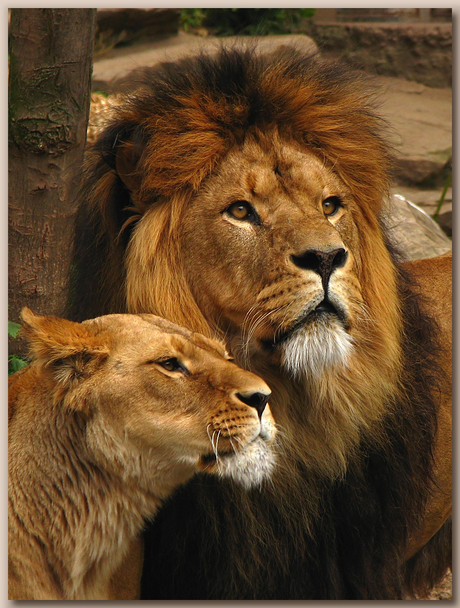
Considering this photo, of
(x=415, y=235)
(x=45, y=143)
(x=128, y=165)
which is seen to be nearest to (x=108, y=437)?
(x=128, y=165)

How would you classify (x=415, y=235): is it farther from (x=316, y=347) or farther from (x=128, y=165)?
(x=316, y=347)

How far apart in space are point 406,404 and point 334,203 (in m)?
0.90

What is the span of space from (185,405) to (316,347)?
1.50 ft

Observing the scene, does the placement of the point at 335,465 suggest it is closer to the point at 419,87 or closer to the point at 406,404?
the point at 406,404

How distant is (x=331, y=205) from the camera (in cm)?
292

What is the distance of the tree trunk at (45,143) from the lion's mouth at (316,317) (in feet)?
5.71

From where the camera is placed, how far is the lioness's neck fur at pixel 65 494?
104 inches

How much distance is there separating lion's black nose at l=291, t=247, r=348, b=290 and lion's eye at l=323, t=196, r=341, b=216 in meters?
0.38

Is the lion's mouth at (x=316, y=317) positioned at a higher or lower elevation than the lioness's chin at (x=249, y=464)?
higher

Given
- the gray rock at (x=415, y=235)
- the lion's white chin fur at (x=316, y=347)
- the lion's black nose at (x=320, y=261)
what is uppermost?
the lion's black nose at (x=320, y=261)

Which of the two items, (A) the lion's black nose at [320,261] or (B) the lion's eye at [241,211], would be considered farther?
(B) the lion's eye at [241,211]

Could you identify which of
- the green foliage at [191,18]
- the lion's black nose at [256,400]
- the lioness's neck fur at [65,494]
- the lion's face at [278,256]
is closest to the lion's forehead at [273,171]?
the lion's face at [278,256]

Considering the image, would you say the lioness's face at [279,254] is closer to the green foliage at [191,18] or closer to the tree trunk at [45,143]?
the tree trunk at [45,143]

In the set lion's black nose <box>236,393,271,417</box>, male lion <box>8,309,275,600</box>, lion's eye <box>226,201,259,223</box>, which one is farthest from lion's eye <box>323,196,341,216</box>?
lion's black nose <box>236,393,271,417</box>
